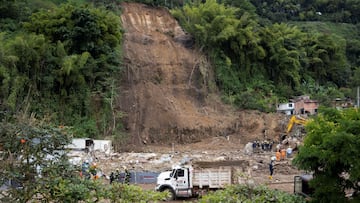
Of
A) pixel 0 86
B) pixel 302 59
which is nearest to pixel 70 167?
pixel 0 86

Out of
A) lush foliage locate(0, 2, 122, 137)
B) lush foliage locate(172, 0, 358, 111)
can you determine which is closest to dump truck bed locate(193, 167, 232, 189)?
lush foliage locate(0, 2, 122, 137)

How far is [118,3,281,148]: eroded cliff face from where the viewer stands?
32.4 meters

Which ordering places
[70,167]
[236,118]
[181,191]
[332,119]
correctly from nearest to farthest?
[70,167] → [332,119] → [181,191] → [236,118]

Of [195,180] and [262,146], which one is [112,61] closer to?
[262,146]

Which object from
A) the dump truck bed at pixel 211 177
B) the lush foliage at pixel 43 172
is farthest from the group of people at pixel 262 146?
the lush foliage at pixel 43 172

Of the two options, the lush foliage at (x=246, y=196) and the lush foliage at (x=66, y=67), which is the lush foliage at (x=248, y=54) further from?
the lush foliage at (x=246, y=196)

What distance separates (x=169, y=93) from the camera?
35.2 meters

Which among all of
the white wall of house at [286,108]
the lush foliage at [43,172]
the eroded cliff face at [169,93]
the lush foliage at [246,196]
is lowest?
the white wall of house at [286,108]

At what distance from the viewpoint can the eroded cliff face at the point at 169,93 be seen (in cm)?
3244

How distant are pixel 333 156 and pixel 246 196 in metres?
2.54

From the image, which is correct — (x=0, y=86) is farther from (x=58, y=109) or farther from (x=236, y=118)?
(x=236, y=118)

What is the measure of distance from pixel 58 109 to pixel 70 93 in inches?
54.0

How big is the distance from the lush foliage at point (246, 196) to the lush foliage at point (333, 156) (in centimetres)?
98

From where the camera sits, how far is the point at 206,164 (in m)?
17.1
